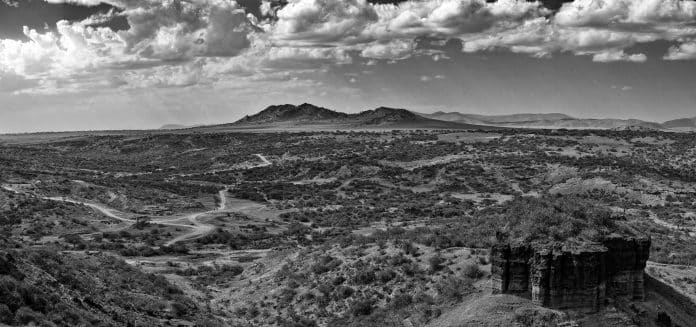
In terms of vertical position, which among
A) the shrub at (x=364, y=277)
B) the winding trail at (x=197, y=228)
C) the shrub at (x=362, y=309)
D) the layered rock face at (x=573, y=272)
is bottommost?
the winding trail at (x=197, y=228)

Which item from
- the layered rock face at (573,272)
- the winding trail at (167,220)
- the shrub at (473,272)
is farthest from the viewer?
the winding trail at (167,220)

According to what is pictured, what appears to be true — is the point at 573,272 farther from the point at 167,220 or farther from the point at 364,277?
the point at 167,220

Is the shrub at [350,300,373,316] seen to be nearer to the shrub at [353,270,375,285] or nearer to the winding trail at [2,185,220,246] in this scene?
the shrub at [353,270,375,285]

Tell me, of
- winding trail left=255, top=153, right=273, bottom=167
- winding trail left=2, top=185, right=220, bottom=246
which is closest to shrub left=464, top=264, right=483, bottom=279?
winding trail left=2, top=185, right=220, bottom=246

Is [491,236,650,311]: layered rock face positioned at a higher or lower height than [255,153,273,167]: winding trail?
higher

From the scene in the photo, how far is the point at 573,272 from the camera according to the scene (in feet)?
63.6

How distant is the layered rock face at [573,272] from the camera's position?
19375 millimetres

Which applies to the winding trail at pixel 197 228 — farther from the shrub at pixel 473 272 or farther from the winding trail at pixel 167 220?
the shrub at pixel 473 272

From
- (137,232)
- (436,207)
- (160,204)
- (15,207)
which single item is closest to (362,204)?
(436,207)

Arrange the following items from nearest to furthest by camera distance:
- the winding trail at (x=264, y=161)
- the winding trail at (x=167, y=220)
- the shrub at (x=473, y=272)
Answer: the shrub at (x=473, y=272) → the winding trail at (x=167, y=220) → the winding trail at (x=264, y=161)

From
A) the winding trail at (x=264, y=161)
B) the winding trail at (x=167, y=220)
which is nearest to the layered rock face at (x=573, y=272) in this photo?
the winding trail at (x=167, y=220)

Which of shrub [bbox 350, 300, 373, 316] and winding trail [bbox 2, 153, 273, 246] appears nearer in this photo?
shrub [bbox 350, 300, 373, 316]

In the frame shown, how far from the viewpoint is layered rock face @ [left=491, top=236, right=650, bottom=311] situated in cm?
1938

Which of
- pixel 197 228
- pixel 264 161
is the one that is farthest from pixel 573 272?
pixel 264 161
